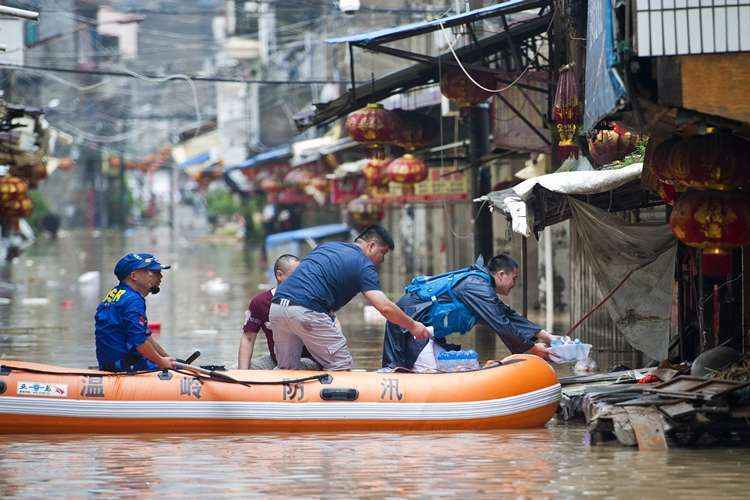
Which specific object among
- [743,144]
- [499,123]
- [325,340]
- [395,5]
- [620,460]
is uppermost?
[395,5]

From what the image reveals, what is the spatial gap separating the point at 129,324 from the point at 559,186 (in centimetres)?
446

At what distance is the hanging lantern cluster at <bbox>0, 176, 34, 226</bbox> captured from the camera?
2473 centimetres

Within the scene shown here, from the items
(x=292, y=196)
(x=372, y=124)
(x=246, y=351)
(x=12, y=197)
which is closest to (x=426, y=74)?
(x=372, y=124)

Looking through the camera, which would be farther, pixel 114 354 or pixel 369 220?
pixel 369 220

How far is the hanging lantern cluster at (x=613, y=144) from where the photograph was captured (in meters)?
14.8

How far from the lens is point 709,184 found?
10.6 meters

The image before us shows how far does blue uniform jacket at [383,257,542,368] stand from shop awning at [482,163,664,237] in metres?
1.54

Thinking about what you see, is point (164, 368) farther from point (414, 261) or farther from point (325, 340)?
point (414, 261)

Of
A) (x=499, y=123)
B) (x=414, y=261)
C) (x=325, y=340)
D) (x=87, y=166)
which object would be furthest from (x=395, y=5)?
(x=87, y=166)

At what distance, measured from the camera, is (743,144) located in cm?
1061

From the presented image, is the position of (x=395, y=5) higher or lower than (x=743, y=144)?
higher

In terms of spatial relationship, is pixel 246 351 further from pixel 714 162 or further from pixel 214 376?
pixel 714 162

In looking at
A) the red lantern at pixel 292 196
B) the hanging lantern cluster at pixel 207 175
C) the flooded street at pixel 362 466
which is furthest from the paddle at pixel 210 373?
the hanging lantern cluster at pixel 207 175

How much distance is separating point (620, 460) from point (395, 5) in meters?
28.2
